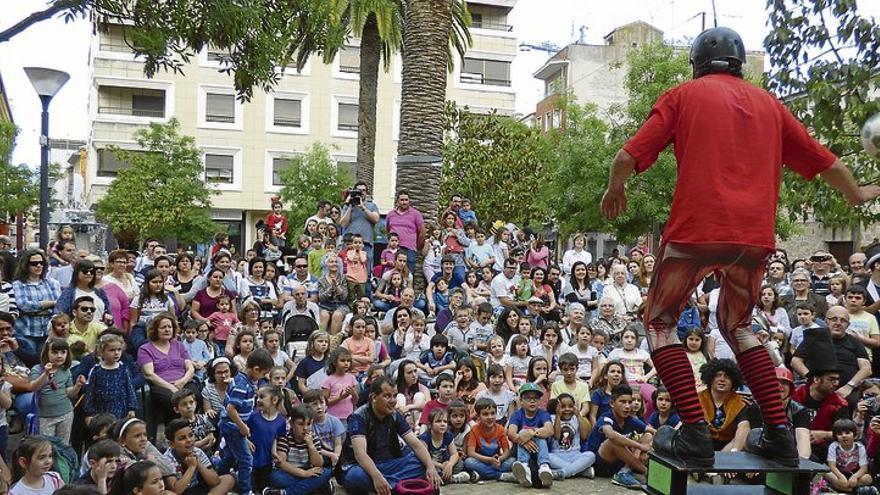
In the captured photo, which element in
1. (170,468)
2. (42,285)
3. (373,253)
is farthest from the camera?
(373,253)

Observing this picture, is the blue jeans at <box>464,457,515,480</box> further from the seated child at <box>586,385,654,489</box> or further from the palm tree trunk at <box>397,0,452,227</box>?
the palm tree trunk at <box>397,0,452,227</box>

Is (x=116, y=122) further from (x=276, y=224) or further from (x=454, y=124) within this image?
(x=276, y=224)

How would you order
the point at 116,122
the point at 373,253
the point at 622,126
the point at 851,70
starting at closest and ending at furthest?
the point at 851,70, the point at 373,253, the point at 622,126, the point at 116,122

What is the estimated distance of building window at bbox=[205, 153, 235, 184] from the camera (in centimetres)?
3728

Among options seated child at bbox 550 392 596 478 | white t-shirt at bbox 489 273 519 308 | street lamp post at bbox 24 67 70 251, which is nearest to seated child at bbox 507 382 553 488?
seated child at bbox 550 392 596 478

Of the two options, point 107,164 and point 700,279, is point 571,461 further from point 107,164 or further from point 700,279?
point 107,164

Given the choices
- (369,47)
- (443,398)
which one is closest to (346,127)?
(369,47)

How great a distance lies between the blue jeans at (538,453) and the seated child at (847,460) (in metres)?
2.46

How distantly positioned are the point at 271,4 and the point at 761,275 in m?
4.56

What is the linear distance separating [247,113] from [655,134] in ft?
116

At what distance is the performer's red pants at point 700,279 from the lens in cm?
385

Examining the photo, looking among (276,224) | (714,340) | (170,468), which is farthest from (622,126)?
(170,468)

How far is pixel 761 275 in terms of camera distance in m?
3.99

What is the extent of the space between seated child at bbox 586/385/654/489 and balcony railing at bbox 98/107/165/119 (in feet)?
107
